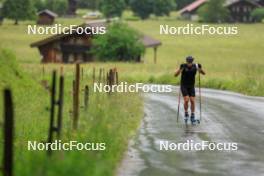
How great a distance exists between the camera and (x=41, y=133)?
14492 mm

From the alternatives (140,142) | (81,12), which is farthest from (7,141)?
(81,12)

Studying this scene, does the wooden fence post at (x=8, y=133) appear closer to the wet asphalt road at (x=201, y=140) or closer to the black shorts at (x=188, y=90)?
the wet asphalt road at (x=201, y=140)

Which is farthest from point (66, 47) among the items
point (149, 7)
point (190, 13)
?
point (190, 13)

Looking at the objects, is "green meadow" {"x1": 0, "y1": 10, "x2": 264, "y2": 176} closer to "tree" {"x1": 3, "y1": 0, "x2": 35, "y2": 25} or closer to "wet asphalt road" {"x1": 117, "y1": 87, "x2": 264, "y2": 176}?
"wet asphalt road" {"x1": 117, "y1": 87, "x2": 264, "y2": 176}

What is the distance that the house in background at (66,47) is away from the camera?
72.2m

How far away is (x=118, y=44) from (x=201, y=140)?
54.3 m

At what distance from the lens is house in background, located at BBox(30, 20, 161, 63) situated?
7219cm

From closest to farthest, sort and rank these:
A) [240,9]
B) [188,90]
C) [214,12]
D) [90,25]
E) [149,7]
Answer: [188,90]
[90,25]
[214,12]
[240,9]
[149,7]

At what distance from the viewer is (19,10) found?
128625 mm
